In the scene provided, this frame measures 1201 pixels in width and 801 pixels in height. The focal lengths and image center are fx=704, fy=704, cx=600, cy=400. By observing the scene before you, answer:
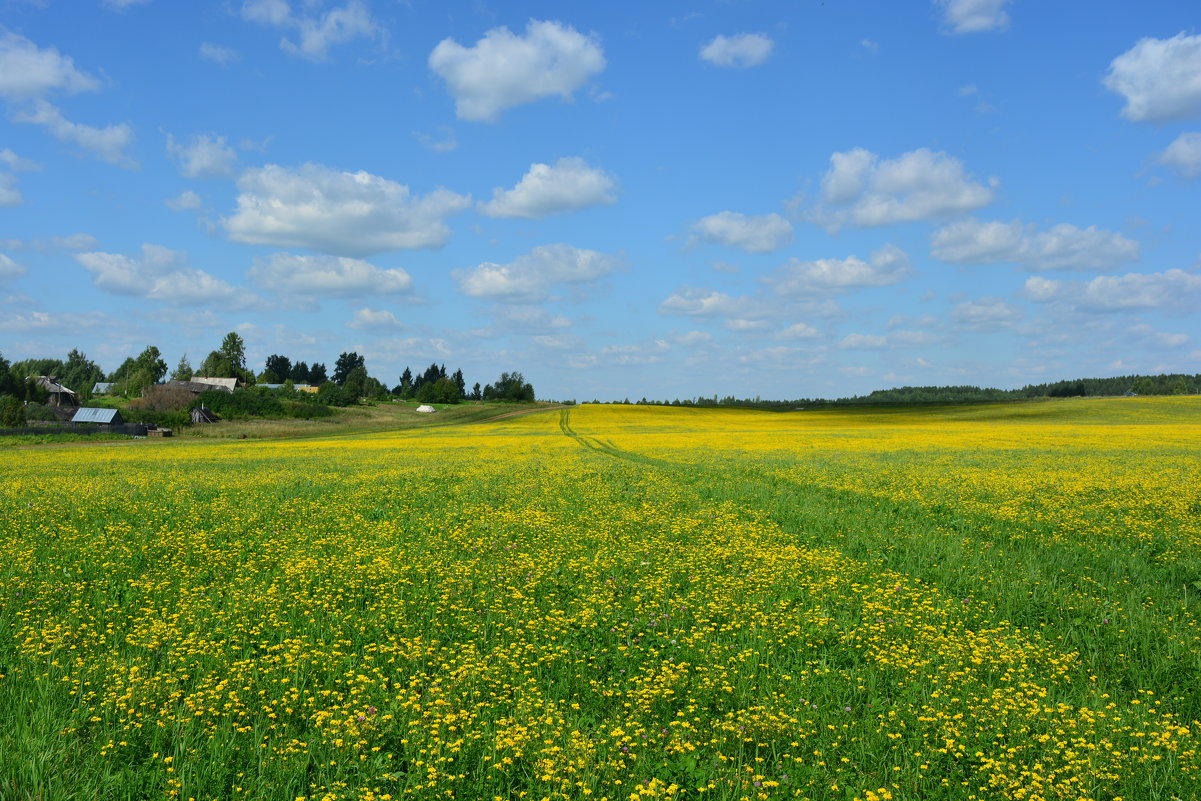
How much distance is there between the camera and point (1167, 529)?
14523 millimetres

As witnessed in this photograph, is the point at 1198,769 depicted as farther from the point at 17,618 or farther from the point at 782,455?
the point at 782,455

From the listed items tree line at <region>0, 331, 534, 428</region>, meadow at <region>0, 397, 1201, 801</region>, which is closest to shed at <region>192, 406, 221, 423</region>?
tree line at <region>0, 331, 534, 428</region>

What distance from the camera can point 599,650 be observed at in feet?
26.0

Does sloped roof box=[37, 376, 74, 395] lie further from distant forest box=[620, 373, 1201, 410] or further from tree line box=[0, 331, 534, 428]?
distant forest box=[620, 373, 1201, 410]

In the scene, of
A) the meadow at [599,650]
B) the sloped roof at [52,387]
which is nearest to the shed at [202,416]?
the sloped roof at [52,387]

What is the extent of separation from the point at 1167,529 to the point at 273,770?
55.4ft

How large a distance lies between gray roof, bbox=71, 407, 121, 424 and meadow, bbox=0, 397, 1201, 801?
2862 inches

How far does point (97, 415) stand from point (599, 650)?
3571 inches

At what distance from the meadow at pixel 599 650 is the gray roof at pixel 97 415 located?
72.7 metres

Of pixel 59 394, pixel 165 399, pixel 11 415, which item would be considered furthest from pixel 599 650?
pixel 59 394

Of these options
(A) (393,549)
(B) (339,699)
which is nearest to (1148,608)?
(B) (339,699)

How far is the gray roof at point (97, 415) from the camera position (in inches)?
3076

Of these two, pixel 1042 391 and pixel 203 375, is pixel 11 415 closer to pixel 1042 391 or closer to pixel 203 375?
pixel 203 375

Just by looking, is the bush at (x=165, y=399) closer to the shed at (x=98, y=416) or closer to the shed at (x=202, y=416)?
the shed at (x=202, y=416)
